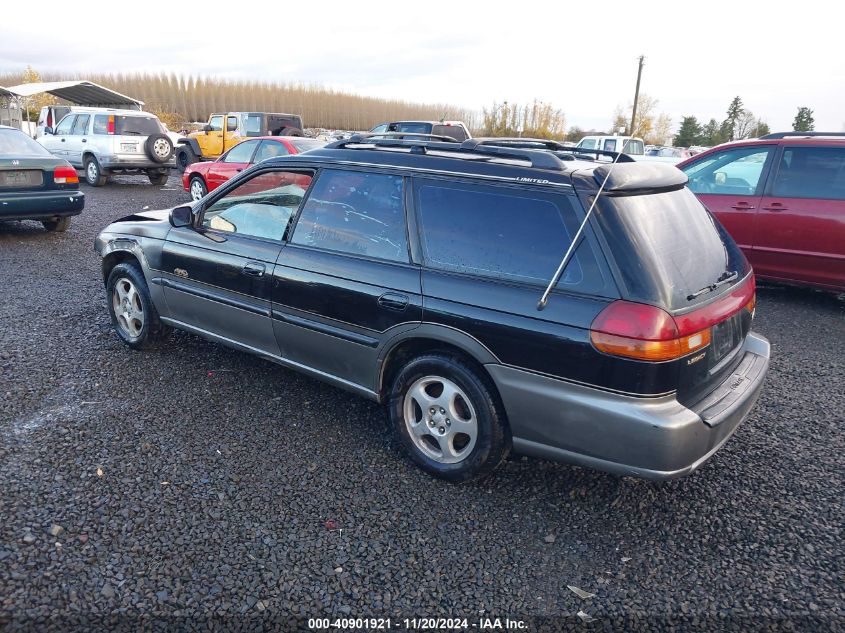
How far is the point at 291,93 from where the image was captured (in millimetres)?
78375

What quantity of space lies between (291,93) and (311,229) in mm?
81371

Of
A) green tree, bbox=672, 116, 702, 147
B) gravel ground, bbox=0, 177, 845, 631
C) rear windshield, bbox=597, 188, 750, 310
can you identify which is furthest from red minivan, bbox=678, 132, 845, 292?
green tree, bbox=672, 116, 702, 147

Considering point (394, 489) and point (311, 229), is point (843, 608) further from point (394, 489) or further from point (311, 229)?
point (311, 229)

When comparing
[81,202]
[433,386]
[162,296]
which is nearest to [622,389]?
[433,386]

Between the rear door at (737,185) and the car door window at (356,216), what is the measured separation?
4.45 metres

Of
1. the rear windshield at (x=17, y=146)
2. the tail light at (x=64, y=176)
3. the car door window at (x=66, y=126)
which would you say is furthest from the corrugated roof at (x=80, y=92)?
the tail light at (x=64, y=176)

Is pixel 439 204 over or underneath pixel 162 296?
over

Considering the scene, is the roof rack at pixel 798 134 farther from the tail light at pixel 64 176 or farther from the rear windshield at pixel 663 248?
the tail light at pixel 64 176

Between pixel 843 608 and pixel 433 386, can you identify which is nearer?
pixel 843 608

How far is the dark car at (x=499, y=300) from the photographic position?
8.59ft

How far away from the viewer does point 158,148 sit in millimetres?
15578

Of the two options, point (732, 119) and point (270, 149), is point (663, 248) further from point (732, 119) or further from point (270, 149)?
point (732, 119)

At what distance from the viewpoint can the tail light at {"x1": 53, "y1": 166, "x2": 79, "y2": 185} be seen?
8.67 m

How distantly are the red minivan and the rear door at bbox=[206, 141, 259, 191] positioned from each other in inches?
327
